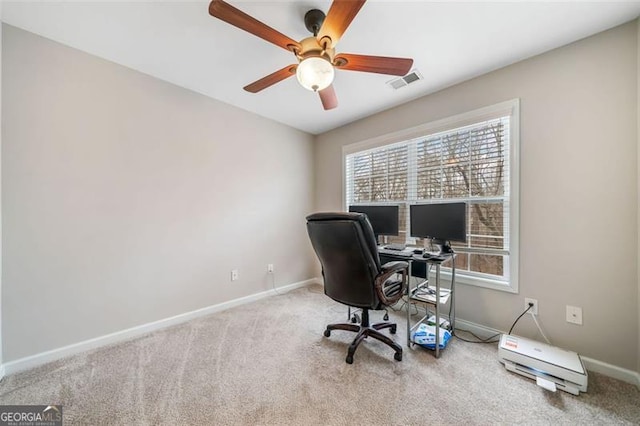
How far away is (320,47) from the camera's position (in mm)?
1443

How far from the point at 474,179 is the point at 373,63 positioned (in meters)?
1.48

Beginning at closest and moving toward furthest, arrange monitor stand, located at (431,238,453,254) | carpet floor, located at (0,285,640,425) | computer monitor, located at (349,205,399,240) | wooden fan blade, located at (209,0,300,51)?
wooden fan blade, located at (209,0,300,51)
carpet floor, located at (0,285,640,425)
monitor stand, located at (431,238,453,254)
computer monitor, located at (349,205,399,240)

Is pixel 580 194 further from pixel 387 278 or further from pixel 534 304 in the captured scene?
pixel 387 278

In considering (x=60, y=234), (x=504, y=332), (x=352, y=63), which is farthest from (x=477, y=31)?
(x=60, y=234)

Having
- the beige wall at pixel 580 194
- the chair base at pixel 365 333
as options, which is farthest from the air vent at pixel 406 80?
the chair base at pixel 365 333

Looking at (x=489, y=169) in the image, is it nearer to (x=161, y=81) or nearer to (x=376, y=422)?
(x=376, y=422)

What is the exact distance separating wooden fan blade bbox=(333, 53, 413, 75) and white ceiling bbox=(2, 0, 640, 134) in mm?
303

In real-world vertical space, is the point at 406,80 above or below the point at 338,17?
above

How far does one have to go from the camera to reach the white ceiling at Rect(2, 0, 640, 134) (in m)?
1.48

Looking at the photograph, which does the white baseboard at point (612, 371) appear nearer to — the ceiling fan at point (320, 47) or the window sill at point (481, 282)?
the window sill at point (481, 282)

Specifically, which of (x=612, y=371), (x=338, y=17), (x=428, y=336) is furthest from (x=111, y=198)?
(x=612, y=371)

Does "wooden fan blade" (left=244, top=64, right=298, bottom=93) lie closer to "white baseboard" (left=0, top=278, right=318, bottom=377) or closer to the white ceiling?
the white ceiling

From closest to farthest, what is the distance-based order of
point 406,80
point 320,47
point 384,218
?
point 320,47
point 406,80
point 384,218

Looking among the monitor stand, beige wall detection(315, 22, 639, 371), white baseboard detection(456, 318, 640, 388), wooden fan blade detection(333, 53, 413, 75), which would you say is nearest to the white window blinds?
beige wall detection(315, 22, 639, 371)
